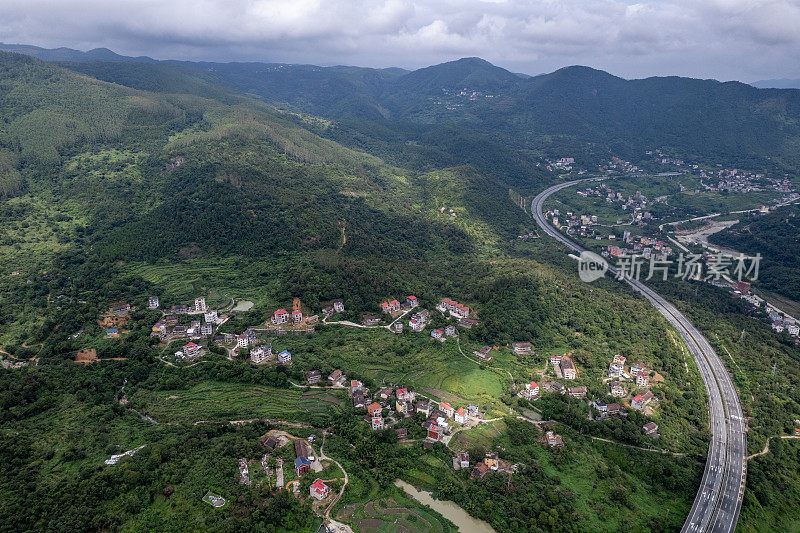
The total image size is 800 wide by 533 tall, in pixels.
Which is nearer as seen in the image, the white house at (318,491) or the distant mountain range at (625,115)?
the white house at (318,491)

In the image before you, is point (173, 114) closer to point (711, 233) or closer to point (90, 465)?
point (90, 465)

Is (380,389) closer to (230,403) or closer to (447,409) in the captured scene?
(447,409)

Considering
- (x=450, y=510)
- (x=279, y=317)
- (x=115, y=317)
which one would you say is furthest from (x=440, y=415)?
(x=115, y=317)

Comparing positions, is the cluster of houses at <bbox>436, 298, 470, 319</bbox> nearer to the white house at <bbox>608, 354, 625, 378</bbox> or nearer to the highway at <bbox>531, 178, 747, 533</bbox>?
the white house at <bbox>608, 354, 625, 378</bbox>

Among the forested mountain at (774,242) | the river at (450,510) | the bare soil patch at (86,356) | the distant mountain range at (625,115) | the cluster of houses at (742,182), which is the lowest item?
the river at (450,510)

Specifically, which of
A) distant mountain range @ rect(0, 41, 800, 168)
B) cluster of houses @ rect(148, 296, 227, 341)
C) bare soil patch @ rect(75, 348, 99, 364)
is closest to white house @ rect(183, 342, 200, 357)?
cluster of houses @ rect(148, 296, 227, 341)

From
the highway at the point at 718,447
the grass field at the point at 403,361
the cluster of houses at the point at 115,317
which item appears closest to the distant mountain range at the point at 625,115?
the cluster of houses at the point at 115,317

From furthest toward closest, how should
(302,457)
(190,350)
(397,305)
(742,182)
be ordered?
(742,182) < (397,305) < (190,350) < (302,457)

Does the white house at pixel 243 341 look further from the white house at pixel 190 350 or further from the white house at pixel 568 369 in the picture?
the white house at pixel 568 369
